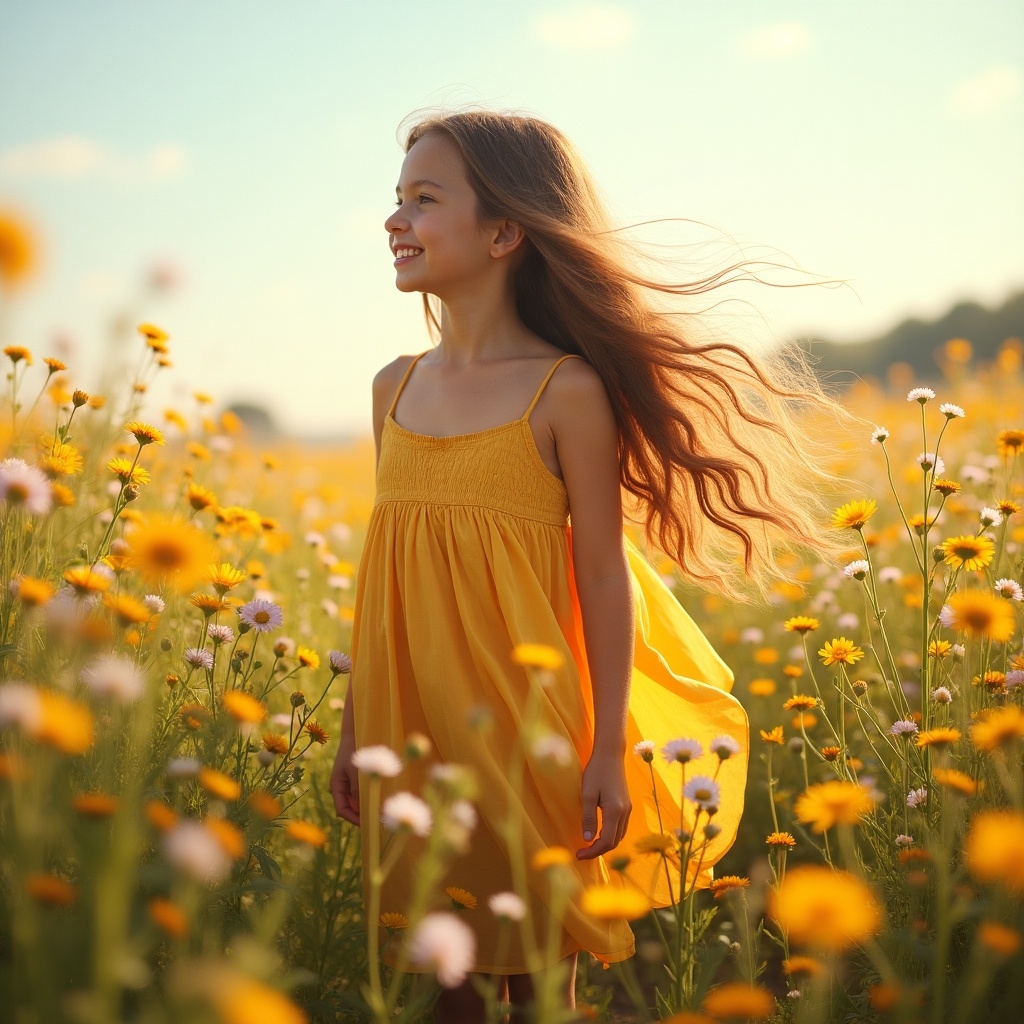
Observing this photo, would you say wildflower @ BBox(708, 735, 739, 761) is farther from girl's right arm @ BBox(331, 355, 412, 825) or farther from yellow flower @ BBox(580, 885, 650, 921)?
girl's right arm @ BBox(331, 355, 412, 825)

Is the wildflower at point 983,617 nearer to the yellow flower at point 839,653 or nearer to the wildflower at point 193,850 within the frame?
the yellow flower at point 839,653

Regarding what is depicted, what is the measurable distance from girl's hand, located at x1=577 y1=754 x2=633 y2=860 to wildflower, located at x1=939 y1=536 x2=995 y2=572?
82 cm

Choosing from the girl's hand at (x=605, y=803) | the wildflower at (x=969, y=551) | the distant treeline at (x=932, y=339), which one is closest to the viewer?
the girl's hand at (x=605, y=803)

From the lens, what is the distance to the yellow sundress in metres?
1.92

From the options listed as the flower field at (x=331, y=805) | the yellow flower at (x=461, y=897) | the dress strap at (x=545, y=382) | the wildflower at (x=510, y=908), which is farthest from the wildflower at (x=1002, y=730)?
the dress strap at (x=545, y=382)

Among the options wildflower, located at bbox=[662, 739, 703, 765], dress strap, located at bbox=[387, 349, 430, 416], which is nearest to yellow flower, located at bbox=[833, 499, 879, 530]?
wildflower, located at bbox=[662, 739, 703, 765]

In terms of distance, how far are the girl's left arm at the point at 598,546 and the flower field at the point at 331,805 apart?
16 centimetres

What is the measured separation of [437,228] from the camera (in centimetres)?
216

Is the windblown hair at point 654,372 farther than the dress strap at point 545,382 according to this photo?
Yes

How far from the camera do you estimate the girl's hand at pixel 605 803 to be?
6.15ft

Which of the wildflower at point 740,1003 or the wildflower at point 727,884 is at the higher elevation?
the wildflower at point 740,1003

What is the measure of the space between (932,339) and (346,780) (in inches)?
763

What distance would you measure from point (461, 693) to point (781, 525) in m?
0.96

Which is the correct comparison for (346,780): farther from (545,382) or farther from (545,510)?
(545,382)
